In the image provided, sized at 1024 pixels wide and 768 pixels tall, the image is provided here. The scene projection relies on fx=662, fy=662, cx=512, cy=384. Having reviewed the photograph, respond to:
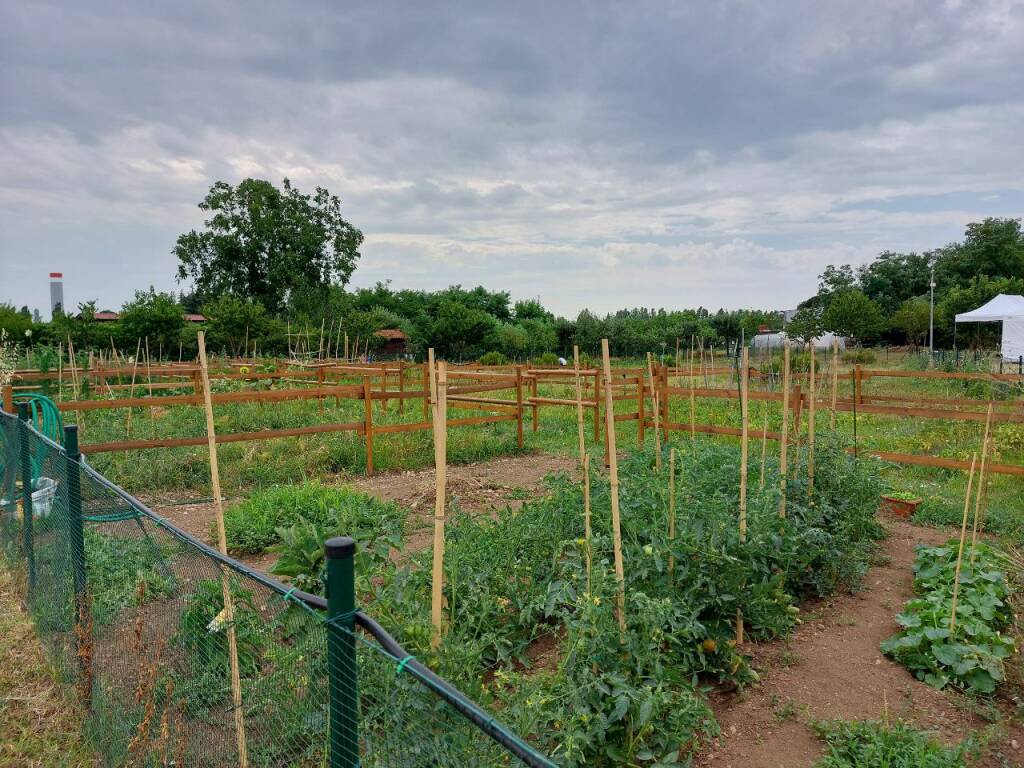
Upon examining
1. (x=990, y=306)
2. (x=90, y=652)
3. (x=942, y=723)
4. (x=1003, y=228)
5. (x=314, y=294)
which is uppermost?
(x=1003, y=228)

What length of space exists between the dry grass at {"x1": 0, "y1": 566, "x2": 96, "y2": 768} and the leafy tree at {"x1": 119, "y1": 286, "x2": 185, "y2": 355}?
2575 centimetres

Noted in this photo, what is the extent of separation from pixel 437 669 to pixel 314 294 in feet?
127

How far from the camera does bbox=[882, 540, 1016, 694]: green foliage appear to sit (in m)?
3.42

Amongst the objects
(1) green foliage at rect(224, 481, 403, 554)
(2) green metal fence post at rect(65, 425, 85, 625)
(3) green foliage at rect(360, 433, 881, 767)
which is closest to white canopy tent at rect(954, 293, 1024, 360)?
(3) green foliage at rect(360, 433, 881, 767)

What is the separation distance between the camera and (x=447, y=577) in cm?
362

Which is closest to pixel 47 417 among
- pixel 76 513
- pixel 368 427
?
pixel 368 427

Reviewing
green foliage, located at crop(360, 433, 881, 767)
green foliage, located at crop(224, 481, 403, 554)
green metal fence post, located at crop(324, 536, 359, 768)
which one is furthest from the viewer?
green foliage, located at crop(224, 481, 403, 554)

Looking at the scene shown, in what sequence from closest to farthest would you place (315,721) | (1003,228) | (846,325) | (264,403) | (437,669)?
(315,721) → (437,669) → (264,403) → (846,325) → (1003,228)

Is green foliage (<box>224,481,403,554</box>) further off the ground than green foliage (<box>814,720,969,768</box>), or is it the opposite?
green foliage (<box>224,481,403,554</box>)

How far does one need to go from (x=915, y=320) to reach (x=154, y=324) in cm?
4377

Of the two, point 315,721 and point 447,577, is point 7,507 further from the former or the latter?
point 315,721

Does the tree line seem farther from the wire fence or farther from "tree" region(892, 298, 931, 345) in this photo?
the wire fence

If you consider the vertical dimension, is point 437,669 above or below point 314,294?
below

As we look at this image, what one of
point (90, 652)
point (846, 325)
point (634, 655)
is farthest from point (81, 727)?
point (846, 325)
